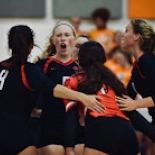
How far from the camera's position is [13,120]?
14.6 ft

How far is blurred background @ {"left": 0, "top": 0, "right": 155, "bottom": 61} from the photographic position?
31.2 feet

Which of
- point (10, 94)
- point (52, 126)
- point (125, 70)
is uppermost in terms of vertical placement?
point (10, 94)

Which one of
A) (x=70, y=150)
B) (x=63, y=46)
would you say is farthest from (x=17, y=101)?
(x=63, y=46)

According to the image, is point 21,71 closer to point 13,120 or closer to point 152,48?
point 13,120

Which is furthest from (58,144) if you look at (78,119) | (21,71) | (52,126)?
(21,71)

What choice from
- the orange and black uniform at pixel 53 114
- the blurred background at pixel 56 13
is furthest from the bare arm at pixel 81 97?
the blurred background at pixel 56 13

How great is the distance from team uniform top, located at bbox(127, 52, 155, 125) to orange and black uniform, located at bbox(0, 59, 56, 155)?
788 mm

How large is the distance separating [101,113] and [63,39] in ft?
4.00

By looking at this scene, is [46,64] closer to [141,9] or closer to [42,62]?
[42,62]

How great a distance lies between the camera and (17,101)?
446 cm

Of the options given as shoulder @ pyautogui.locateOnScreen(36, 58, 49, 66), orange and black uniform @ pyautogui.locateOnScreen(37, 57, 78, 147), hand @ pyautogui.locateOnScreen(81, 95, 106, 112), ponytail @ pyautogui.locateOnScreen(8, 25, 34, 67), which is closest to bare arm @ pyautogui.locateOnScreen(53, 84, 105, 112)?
hand @ pyautogui.locateOnScreen(81, 95, 106, 112)

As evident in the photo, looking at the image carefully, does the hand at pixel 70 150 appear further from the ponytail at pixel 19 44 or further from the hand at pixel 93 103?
the ponytail at pixel 19 44

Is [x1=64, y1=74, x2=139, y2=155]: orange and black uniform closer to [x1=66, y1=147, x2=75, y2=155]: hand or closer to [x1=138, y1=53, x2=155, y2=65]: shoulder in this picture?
[x1=66, y1=147, x2=75, y2=155]: hand

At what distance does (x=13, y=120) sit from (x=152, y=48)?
130cm
